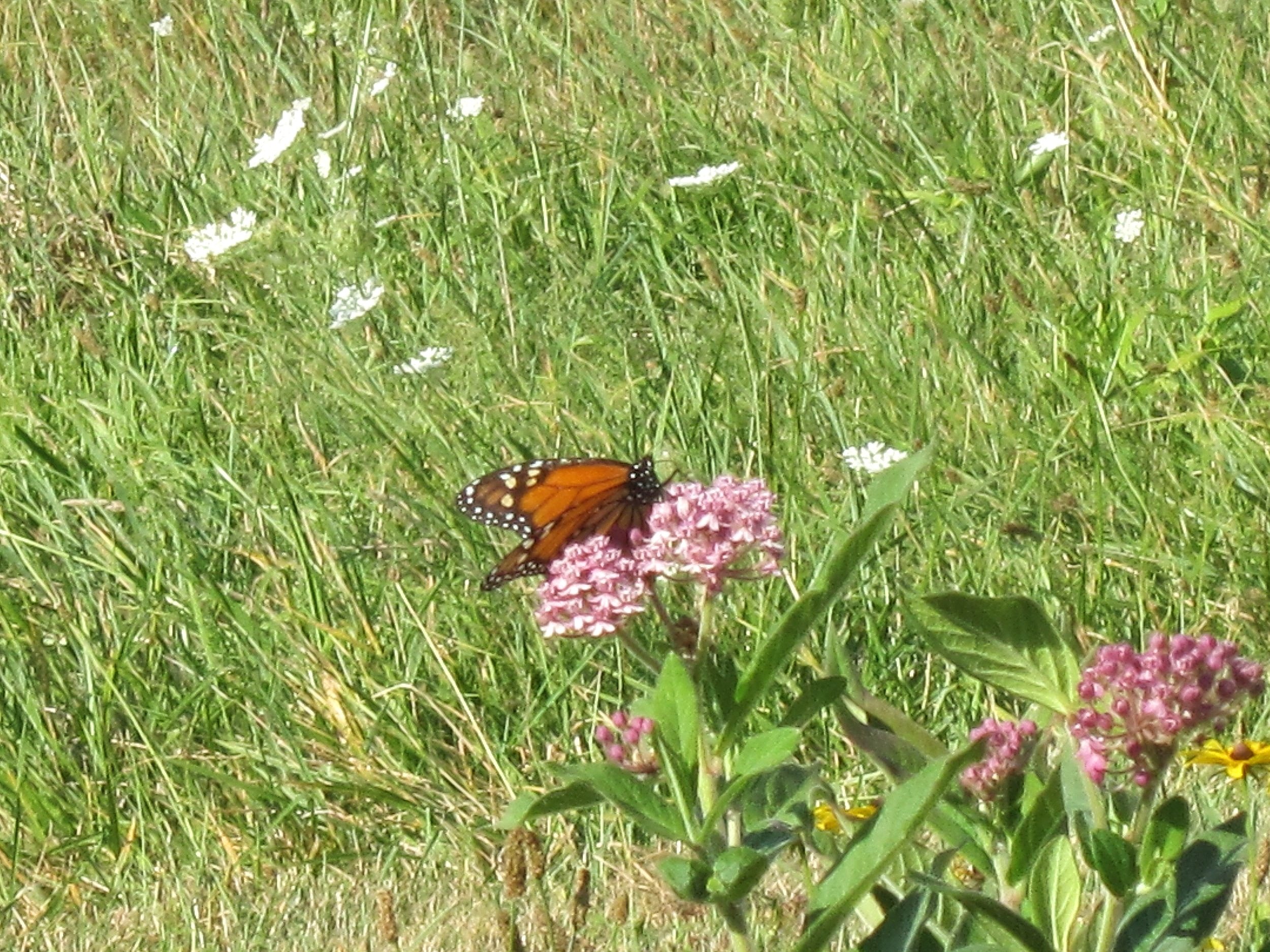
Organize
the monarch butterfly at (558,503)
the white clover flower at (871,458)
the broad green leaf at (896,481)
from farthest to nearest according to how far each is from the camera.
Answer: the white clover flower at (871,458)
the monarch butterfly at (558,503)
the broad green leaf at (896,481)

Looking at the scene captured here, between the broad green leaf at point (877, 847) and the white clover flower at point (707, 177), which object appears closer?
the broad green leaf at point (877, 847)

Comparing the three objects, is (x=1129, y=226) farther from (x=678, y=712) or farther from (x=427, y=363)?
(x=678, y=712)

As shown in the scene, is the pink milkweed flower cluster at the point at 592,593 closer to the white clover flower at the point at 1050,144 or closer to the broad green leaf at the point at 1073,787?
the broad green leaf at the point at 1073,787

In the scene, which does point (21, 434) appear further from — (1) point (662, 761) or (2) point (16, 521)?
(1) point (662, 761)

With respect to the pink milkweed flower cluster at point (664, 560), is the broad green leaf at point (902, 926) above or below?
below

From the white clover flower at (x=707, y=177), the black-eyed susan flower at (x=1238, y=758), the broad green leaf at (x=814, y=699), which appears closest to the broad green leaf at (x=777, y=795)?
the broad green leaf at (x=814, y=699)

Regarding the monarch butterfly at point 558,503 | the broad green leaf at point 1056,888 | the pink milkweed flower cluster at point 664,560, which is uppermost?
the pink milkweed flower cluster at point 664,560
